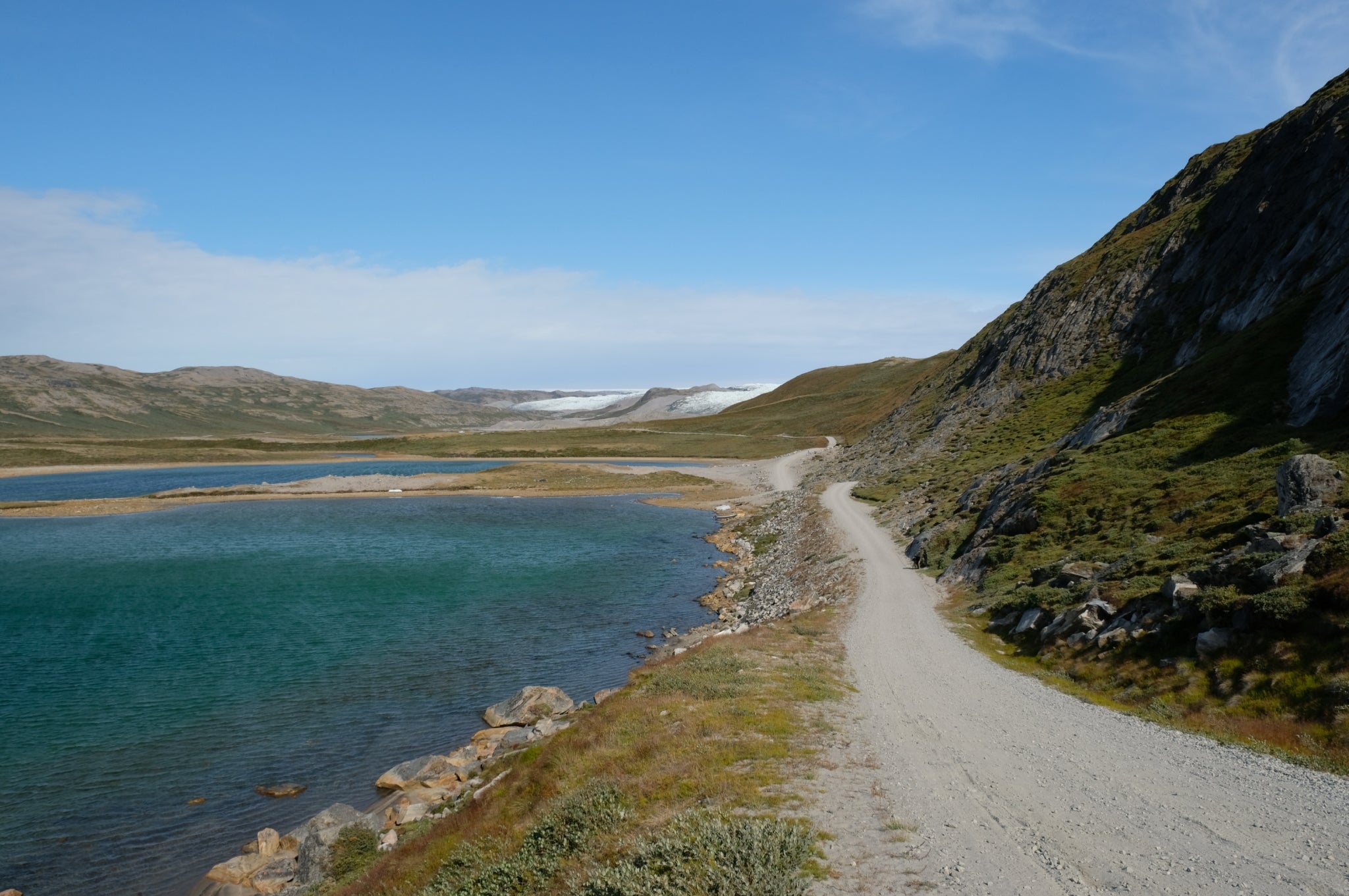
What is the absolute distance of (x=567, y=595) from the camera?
1880 inches

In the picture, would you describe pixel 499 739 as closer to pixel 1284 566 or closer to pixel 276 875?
pixel 276 875

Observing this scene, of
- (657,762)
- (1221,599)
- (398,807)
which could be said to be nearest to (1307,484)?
(1221,599)

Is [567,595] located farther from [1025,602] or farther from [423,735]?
[1025,602]

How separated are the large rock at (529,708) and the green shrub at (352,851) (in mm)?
8851

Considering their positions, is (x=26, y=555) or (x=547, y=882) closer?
(x=547, y=882)

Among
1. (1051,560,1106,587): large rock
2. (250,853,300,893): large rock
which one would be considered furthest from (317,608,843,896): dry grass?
(1051,560,1106,587): large rock

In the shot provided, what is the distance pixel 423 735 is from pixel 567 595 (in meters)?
21.4

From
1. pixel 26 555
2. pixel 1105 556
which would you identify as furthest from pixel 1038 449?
pixel 26 555

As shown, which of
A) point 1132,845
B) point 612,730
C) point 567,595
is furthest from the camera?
point 567,595

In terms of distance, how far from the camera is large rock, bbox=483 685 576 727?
26688 mm

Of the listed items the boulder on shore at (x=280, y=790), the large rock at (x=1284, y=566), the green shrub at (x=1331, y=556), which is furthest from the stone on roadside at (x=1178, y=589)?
the boulder on shore at (x=280, y=790)

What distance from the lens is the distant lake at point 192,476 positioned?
372 ft

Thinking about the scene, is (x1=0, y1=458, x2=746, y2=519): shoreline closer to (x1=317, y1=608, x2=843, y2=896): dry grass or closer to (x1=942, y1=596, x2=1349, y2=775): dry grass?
(x1=942, y1=596, x2=1349, y2=775): dry grass

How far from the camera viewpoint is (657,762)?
14523 millimetres
